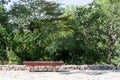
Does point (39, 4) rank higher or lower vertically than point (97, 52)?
higher

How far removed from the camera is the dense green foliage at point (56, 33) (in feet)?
68.4

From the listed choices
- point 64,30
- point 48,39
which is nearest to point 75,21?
point 64,30

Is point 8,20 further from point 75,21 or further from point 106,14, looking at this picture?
point 106,14

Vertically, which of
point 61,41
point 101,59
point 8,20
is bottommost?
point 101,59

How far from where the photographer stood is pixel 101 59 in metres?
22.6

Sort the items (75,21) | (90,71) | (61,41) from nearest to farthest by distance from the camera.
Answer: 1. (90,71)
2. (61,41)
3. (75,21)

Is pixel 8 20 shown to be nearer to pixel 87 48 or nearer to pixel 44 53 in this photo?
pixel 44 53

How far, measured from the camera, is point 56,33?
21141 mm

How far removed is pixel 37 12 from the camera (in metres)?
22.0

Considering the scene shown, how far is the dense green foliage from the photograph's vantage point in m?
20.9

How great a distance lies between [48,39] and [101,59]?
4.20m

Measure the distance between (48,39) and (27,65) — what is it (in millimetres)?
3691

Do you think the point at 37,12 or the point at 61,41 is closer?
the point at 61,41

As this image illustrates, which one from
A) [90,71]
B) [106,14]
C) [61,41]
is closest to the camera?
[90,71]
